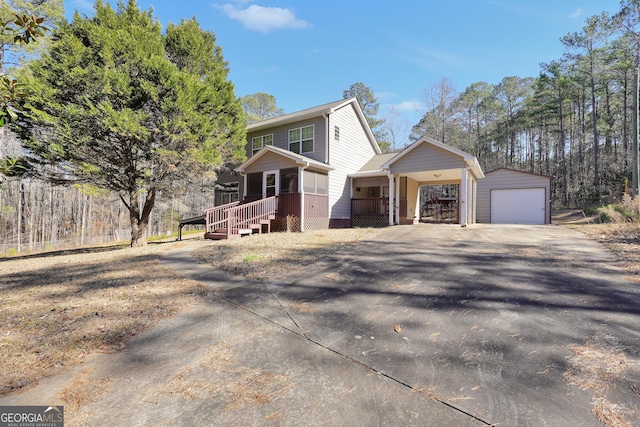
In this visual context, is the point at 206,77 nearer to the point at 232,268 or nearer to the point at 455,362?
the point at 232,268

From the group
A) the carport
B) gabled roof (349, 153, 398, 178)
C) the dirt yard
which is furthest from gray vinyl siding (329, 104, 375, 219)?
the dirt yard

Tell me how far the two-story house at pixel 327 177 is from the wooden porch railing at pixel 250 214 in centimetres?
4

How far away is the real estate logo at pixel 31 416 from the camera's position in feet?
5.64

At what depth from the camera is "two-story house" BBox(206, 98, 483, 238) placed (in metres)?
11.8

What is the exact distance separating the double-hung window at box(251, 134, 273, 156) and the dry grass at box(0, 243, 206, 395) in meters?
11.2

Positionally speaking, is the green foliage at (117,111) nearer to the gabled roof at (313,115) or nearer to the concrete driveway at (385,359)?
the gabled roof at (313,115)

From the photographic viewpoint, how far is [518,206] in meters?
16.4

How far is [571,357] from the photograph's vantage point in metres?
2.21

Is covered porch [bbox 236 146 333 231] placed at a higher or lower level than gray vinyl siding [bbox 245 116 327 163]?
lower

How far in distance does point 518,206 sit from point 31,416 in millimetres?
20157

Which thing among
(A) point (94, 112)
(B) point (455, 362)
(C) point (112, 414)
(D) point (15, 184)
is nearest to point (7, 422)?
(C) point (112, 414)

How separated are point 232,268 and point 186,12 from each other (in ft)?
37.2

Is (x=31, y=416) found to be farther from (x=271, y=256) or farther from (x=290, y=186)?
(x=290, y=186)

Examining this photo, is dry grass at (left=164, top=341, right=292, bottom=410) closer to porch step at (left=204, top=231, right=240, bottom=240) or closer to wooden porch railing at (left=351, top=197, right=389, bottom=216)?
porch step at (left=204, top=231, right=240, bottom=240)
